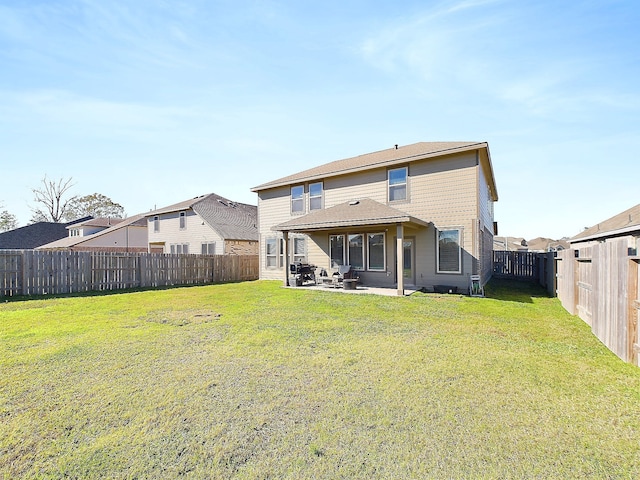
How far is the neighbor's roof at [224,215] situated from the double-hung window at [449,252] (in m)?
13.1

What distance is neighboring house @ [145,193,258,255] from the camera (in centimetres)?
2022

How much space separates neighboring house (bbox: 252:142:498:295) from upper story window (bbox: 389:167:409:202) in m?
0.04

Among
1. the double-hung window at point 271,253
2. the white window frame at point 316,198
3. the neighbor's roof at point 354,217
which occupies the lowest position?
the double-hung window at point 271,253

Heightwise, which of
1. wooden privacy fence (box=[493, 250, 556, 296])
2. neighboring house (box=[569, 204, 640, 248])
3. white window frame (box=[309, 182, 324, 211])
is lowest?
wooden privacy fence (box=[493, 250, 556, 296])

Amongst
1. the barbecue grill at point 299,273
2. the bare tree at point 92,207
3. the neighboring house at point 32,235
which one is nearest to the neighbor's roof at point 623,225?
the barbecue grill at point 299,273

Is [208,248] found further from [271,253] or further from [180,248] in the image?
[271,253]

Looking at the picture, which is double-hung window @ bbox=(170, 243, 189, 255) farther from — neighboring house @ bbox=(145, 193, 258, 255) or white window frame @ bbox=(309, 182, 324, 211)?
white window frame @ bbox=(309, 182, 324, 211)

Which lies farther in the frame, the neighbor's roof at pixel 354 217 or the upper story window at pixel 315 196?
the upper story window at pixel 315 196

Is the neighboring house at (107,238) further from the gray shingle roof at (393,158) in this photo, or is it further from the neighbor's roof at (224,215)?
the gray shingle roof at (393,158)

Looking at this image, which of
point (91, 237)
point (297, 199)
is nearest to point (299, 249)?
point (297, 199)

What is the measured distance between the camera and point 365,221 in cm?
1062

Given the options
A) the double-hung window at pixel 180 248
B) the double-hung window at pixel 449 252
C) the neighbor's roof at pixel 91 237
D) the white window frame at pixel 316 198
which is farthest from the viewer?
the neighbor's roof at pixel 91 237

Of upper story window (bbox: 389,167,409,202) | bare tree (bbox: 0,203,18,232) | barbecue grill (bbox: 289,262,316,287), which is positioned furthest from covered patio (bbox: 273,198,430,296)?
bare tree (bbox: 0,203,18,232)

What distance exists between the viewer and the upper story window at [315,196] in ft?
47.5
